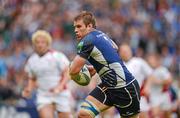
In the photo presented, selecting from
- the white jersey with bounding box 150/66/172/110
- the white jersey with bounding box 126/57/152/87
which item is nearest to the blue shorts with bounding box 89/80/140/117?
the white jersey with bounding box 126/57/152/87

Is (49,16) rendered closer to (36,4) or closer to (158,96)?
(36,4)

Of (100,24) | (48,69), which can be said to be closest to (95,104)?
(48,69)

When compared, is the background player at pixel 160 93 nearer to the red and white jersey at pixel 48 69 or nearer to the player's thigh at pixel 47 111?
the red and white jersey at pixel 48 69

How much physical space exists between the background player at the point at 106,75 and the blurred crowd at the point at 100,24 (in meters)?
9.92

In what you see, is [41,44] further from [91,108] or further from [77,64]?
[77,64]

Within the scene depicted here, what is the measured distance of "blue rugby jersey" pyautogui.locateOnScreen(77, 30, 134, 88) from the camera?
390 inches

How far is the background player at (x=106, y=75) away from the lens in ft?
32.8

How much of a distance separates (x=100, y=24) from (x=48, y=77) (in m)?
8.75

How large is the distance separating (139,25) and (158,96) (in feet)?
21.6

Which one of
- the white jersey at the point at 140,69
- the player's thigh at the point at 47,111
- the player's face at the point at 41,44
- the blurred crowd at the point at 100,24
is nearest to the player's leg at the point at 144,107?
the white jersey at the point at 140,69

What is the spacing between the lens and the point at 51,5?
22781 millimetres

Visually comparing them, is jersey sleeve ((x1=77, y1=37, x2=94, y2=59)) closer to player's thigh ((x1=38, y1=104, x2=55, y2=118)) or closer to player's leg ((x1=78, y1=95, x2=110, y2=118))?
player's leg ((x1=78, y1=95, x2=110, y2=118))

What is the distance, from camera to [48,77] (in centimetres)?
1353

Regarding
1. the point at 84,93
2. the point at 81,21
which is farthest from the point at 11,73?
the point at 81,21
